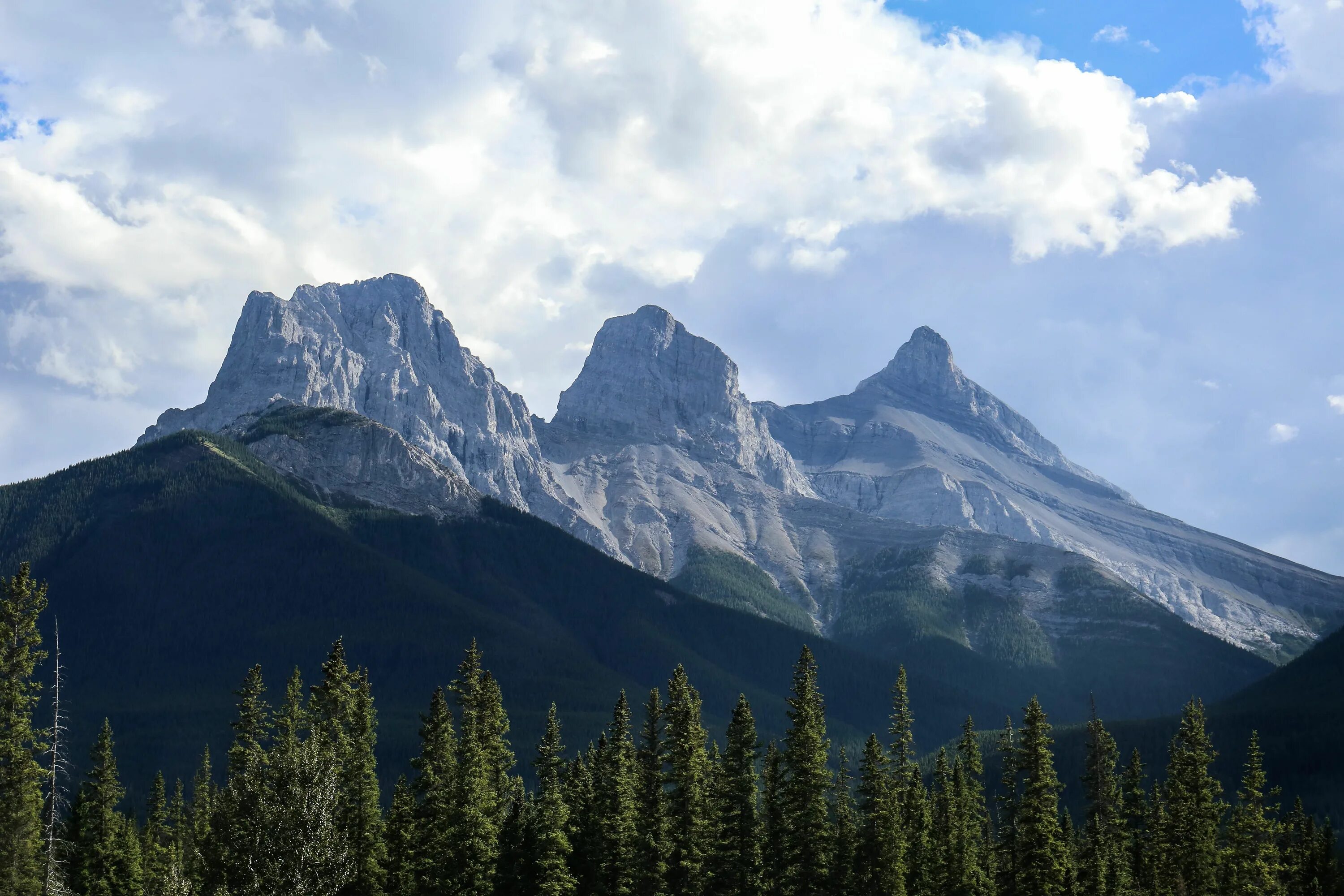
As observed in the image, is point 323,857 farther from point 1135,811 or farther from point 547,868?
point 1135,811

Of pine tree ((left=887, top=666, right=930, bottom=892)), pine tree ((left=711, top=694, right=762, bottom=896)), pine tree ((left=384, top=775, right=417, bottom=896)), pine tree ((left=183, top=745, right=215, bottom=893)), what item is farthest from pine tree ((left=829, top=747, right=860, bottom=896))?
pine tree ((left=183, top=745, right=215, bottom=893))

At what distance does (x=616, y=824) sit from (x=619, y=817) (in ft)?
1.84

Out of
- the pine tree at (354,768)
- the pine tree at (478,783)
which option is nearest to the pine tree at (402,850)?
the pine tree at (354,768)

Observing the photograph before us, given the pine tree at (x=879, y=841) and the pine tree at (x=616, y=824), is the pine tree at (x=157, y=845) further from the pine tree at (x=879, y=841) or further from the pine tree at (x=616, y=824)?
the pine tree at (x=879, y=841)

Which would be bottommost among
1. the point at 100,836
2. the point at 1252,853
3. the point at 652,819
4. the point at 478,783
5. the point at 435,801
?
the point at 1252,853

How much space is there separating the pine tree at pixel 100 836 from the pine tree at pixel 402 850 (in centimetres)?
2502

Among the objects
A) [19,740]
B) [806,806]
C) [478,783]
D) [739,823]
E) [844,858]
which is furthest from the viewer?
[844,858]

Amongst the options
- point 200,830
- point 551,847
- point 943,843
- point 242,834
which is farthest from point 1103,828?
point 200,830

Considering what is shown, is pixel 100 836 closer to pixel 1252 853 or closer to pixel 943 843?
pixel 943 843

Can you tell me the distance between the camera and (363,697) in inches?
3396

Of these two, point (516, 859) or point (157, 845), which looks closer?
point (516, 859)

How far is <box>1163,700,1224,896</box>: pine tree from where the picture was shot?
9219 centimetres

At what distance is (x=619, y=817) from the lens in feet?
272

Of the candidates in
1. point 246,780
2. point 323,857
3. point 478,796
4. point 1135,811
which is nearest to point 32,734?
point 246,780
